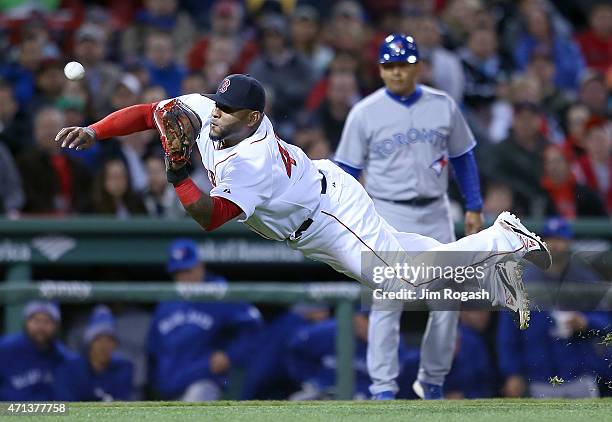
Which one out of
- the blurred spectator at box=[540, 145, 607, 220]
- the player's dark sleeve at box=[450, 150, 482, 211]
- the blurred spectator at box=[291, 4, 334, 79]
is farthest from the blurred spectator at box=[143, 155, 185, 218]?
the blurred spectator at box=[540, 145, 607, 220]

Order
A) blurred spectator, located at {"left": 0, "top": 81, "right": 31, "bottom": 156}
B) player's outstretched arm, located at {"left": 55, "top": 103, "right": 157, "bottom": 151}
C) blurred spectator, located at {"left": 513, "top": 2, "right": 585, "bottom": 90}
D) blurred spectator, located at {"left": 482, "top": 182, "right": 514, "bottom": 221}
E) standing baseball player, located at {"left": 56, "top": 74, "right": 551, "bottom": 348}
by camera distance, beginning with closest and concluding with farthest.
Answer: standing baseball player, located at {"left": 56, "top": 74, "right": 551, "bottom": 348} → player's outstretched arm, located at {"left": 55, "top": 103, "right": 157, "bottom": 151} → blurred spectator, located at {"left": 0, "top": 81, "right": 31, "bottom": 156} → blurred spectator, located at {"left": 482, "top": 182, "right": 514, "bottom": 221} → blurred spectator, located at {"left": 513, "top": 2, "right": 585, "bottom": 90}

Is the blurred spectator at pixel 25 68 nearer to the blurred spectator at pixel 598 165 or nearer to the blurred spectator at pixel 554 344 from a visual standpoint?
the blurred spectator at pixel 554 344

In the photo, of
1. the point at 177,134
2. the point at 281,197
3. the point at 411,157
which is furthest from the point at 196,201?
the point at 411,157

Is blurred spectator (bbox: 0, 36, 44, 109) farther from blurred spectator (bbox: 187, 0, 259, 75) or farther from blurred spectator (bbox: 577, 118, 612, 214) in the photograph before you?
blurred spectator (bbox: 577, 118, 612, 214)

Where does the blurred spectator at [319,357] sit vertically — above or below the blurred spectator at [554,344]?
below

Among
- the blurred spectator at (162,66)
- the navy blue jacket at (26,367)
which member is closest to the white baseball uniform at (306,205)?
the navy blue jacket at (26,367)

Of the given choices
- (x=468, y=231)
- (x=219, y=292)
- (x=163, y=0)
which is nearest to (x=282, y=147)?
(x=468, y=231)

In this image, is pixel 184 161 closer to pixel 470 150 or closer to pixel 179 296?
pixel 470 150
